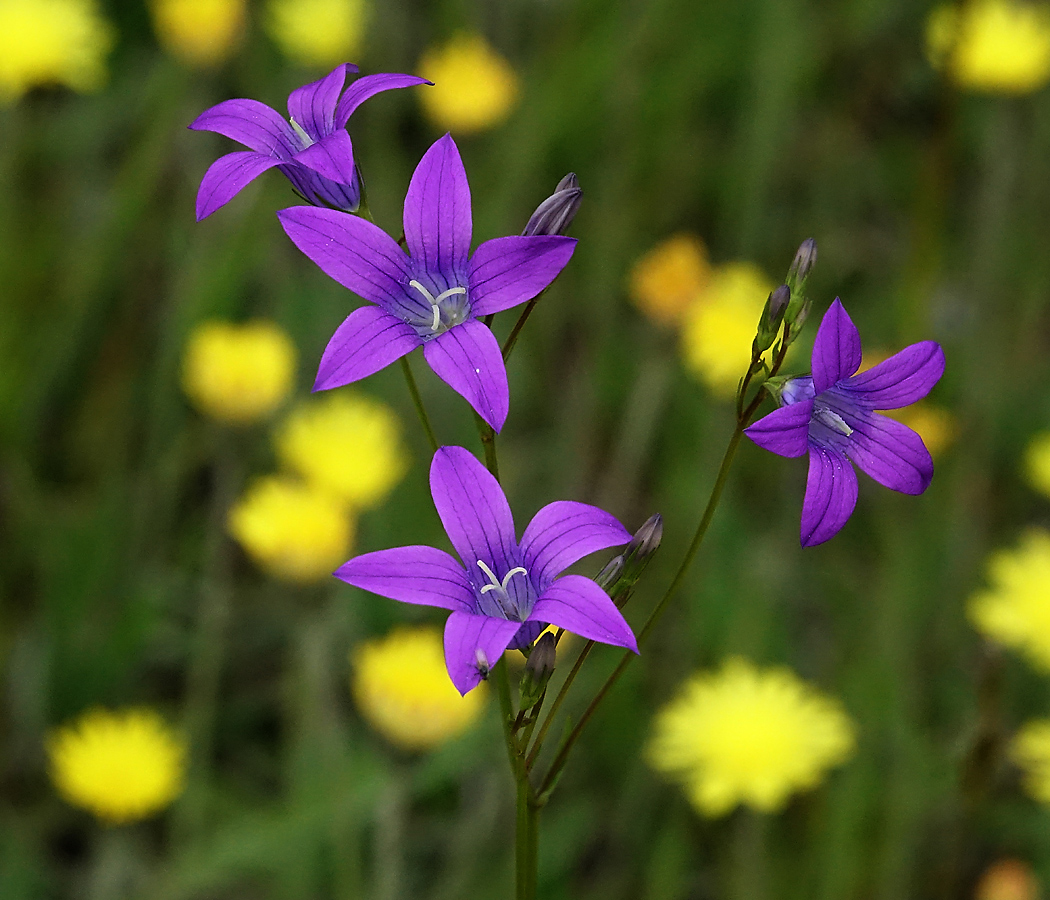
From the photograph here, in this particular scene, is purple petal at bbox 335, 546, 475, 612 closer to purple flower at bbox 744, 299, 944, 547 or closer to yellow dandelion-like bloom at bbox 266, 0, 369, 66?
purple flower at bbox 744, 299, 944, 547

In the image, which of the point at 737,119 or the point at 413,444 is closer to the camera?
the point at 413,444

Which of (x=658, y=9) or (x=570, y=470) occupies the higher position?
(x=658, y=9)

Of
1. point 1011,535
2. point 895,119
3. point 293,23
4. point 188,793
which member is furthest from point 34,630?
point 895,119

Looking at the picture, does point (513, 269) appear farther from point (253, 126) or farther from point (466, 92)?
point (466, 92)

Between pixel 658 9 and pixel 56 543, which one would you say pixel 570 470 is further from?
pixel 658 9

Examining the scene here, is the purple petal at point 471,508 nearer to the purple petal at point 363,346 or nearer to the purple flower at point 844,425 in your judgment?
the purple petal at point 363,346

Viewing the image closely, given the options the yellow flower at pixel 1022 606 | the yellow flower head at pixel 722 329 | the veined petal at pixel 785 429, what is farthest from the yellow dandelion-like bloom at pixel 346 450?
the veined petal at pixel 785 429
